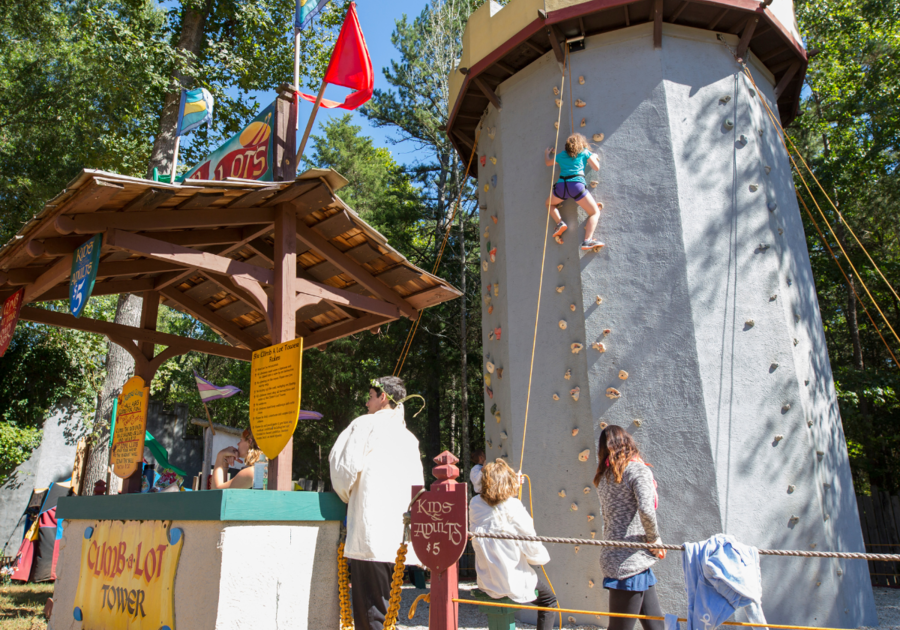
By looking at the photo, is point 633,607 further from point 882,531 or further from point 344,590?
point 882,531

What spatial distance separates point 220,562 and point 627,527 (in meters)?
2.56

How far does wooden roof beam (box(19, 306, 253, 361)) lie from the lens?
612cm

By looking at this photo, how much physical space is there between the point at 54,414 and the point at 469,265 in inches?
445

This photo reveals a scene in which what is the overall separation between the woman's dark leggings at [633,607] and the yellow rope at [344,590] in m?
1.67

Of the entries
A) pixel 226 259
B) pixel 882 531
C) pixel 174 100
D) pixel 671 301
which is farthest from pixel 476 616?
pixel 174 100

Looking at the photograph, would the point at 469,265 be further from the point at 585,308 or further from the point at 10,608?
the point at 10,608

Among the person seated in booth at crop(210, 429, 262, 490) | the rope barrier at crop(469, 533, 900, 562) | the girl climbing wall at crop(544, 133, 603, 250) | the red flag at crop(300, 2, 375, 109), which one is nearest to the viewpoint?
the rope barrier at crop(469, 533, 900, 562)

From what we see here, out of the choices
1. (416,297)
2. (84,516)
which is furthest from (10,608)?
(416,297)

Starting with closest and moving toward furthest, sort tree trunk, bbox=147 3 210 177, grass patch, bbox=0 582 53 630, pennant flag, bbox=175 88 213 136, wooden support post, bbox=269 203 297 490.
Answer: wooden support post, bbox=269 203 297 490
grass patch, bbox=0 582 53 630
pennant flag, bbox=175 88 213 136
tree trunk, bbox=147 3 210 177

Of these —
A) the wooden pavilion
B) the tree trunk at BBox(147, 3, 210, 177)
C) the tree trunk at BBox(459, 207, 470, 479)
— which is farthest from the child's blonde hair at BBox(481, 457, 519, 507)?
the tree trunk at BBox(459, 207, 470, 479)

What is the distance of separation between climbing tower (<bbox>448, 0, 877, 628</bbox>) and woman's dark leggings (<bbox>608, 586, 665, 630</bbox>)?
2786 millimetres

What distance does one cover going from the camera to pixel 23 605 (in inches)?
346

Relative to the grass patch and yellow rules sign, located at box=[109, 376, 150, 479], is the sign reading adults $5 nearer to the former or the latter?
yellow rules sign, located at box=[109, 376, 150, 479]

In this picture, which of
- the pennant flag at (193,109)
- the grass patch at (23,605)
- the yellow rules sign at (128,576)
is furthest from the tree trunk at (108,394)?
the yellow rules sign at (128,576)
